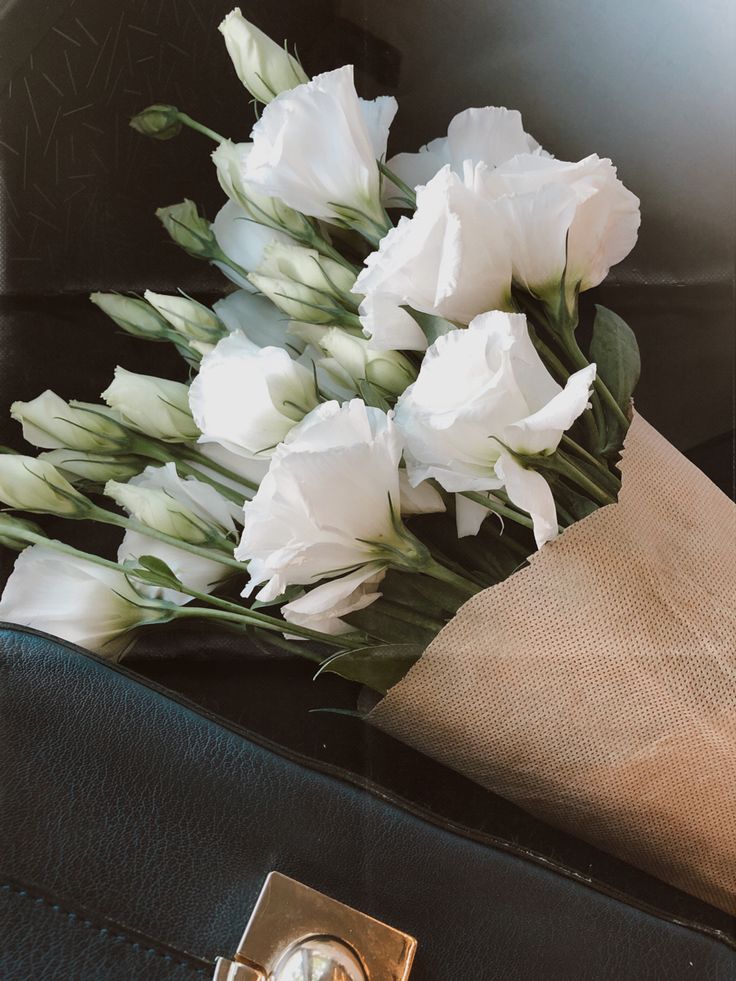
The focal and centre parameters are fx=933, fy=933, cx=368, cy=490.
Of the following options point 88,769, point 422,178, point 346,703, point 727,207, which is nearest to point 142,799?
point 88,769

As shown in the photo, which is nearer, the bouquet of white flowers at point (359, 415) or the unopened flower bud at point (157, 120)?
the bouquet of white flowers at point (359, 415)

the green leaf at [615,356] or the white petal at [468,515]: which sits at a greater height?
the green leaf at [615,356]

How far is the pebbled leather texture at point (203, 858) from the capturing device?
332mm

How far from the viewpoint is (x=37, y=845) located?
34 cm

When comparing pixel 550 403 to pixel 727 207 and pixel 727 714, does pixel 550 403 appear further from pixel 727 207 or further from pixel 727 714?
pixel 727 207

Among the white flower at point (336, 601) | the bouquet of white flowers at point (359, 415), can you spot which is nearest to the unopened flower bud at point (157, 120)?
the bouquet of white flowers at point (359, 415)

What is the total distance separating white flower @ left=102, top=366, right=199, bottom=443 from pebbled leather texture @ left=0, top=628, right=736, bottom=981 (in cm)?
9

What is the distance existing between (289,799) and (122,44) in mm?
358

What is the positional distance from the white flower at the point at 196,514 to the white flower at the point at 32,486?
30 millimetres

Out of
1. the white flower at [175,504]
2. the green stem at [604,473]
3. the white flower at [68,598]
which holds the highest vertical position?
the green stem at [604,473]

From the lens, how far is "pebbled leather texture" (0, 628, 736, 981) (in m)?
0.33

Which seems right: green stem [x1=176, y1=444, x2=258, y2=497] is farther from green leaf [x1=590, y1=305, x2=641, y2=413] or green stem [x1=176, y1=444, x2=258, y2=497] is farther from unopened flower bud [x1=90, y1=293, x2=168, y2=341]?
green leaf [x1=590, y1=305, x2=641, y2=413]

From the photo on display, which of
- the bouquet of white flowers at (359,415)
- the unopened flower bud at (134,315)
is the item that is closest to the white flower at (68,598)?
the bouquet of white flowers at (359,415)

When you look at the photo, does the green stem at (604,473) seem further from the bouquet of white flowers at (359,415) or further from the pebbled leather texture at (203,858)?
the pebbled leather texture at (203,858)
